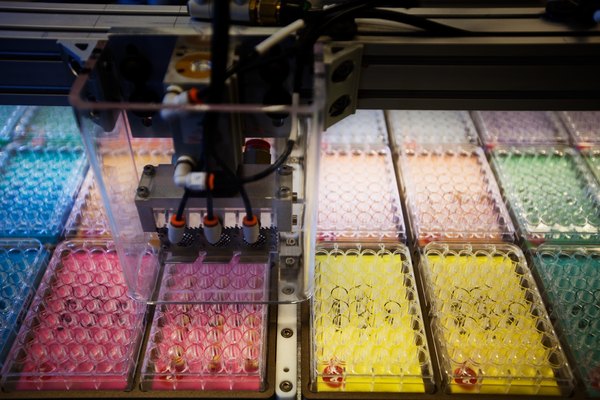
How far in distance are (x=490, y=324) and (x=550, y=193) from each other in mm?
587

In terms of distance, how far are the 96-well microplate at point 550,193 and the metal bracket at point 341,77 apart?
70 centimetres

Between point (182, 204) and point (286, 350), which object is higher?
point (182, 204)

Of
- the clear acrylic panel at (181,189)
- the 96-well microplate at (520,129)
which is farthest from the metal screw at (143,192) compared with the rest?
the 96-well microplate at (520,129)

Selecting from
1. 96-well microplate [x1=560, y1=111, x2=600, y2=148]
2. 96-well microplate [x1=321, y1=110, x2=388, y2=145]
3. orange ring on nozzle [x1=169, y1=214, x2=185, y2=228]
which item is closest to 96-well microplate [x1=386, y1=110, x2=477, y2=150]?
96-well microplate [x1=321, y1=110, x2=388, y2=145]

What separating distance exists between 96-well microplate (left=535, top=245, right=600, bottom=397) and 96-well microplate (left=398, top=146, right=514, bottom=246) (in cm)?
14

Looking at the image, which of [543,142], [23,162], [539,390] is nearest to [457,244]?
[539,390]

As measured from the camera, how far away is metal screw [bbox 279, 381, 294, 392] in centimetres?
110

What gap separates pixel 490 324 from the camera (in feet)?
4.04

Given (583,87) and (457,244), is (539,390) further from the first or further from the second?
(583,87)

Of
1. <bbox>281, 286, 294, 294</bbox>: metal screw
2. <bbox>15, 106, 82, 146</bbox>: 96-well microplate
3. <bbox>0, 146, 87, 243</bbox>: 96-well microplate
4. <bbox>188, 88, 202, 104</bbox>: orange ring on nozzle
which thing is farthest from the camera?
<bbox>15, 106, 82, 146</bbox>: 96-well microplate

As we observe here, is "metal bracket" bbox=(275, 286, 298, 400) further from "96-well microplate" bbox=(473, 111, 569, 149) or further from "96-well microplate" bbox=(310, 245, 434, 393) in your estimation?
"96-well microplate" bbox=(473, 111, 569, 149)

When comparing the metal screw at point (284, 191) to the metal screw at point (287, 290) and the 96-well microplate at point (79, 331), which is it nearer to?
the metal screw at point (287, 290)

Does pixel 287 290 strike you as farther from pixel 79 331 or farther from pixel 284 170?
pixel 79 331

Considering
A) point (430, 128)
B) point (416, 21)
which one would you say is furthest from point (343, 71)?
point (430, 128)
